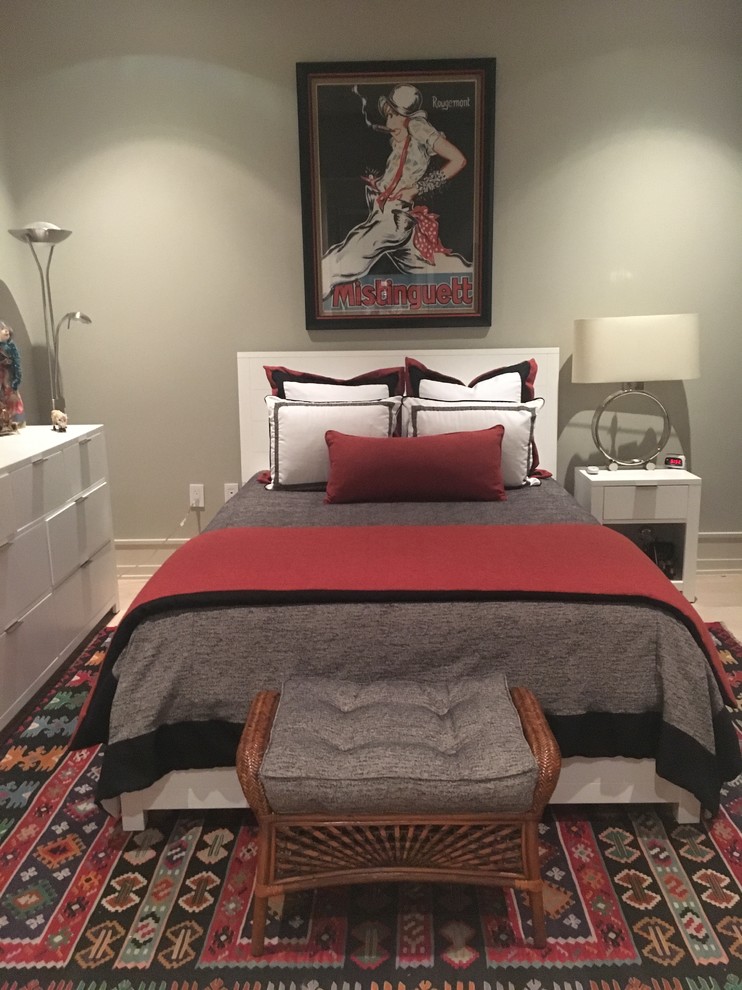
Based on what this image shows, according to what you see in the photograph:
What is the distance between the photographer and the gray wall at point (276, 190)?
134 inches

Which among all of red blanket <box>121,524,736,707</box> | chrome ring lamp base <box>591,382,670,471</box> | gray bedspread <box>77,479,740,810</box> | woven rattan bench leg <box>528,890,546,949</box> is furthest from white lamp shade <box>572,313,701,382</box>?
woven rattan bench leg <box>528,890,546,949</box>

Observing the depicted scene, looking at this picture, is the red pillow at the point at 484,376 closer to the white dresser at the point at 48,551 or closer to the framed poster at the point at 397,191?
the framed poster at the point at 397,191

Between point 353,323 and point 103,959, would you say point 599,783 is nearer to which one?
point 103,959

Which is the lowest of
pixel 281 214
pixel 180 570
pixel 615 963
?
pixel 615 963

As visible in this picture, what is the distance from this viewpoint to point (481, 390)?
11.1ft

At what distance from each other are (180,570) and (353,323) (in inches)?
75.1

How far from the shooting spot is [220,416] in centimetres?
382

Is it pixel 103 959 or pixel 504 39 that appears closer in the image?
pixel 103 959

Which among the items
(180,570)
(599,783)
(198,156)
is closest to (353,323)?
(198,156)

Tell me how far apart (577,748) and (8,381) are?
2473 millimetres

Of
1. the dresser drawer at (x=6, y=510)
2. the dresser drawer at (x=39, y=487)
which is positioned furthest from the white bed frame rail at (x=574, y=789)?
the dresser drawer at (x=39, y=487)

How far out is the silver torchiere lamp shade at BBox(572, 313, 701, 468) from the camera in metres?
3.33

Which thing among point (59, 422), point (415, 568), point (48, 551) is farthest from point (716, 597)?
point (59, 422)

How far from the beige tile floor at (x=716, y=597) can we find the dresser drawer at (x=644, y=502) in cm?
42
